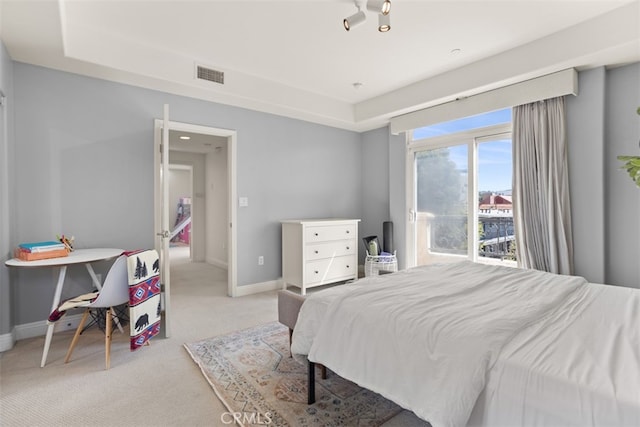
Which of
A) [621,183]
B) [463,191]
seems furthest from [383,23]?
[621,183]

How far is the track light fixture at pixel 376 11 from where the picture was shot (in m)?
2.08

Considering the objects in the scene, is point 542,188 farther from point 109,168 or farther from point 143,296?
point 109,168

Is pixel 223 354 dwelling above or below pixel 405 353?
below

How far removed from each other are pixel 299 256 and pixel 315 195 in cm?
122

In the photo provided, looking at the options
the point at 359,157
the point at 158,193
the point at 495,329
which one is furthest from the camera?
the point at 359,157

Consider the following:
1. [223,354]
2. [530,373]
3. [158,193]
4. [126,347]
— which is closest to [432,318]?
[530,373]

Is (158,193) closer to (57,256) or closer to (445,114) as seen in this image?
(57,256)

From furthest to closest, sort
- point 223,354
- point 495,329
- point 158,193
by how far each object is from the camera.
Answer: point 158,193
point 223,354
point 495,329

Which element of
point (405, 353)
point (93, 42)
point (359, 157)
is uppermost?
point (93, 42)

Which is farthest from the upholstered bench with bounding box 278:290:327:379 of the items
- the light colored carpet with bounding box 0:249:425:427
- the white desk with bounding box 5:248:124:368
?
the white desk with bounding box 5:248:124:368

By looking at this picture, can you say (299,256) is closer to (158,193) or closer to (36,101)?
(158,193)

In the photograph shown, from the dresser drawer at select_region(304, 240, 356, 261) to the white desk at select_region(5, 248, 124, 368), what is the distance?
209cm

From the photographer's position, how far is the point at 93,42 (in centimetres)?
276

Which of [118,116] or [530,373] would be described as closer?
[530,373]
